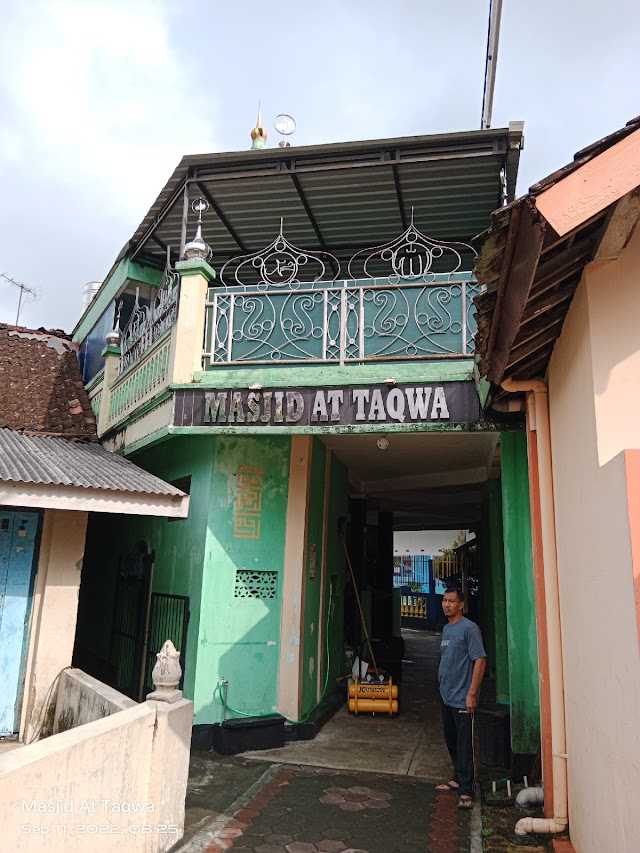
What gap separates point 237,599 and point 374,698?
2.67m

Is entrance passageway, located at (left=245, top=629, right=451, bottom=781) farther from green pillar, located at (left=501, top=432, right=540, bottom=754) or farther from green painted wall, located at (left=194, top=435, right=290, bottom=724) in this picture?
green pillar, located at (left=501, top=432, right=540, bottom=754)

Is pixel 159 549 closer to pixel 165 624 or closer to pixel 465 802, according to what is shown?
pixel 165 624

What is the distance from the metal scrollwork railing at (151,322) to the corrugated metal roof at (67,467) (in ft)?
4.84

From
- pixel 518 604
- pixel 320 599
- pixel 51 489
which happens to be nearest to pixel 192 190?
pixel 51 489

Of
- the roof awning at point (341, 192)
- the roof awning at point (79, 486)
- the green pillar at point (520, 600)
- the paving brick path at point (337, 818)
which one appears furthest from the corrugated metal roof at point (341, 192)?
the paving brick path at point (337, 818)

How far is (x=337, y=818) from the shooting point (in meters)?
4.91

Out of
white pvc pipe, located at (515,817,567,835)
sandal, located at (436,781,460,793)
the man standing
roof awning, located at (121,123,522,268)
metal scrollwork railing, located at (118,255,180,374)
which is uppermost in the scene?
roof awning, located at (121,123,522,268)

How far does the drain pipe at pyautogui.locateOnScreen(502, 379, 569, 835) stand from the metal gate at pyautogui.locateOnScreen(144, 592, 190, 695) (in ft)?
12.4

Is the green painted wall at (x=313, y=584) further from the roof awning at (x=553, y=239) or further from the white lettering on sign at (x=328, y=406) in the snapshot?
the roof awning at (x=553, y=239)

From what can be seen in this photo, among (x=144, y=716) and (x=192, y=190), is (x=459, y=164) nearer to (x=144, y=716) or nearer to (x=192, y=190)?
(x=192, y=190)

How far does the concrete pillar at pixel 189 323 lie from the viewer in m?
6.67

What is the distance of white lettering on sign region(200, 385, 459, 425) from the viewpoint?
6.00 meters

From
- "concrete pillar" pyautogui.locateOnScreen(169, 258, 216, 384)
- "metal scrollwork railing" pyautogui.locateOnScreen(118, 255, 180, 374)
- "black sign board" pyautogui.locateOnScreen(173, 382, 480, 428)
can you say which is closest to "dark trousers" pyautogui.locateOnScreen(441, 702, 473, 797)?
"black sign board" pyautogui.locateOnScreen(173, 382, 480, 428)

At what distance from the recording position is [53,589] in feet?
19.5
